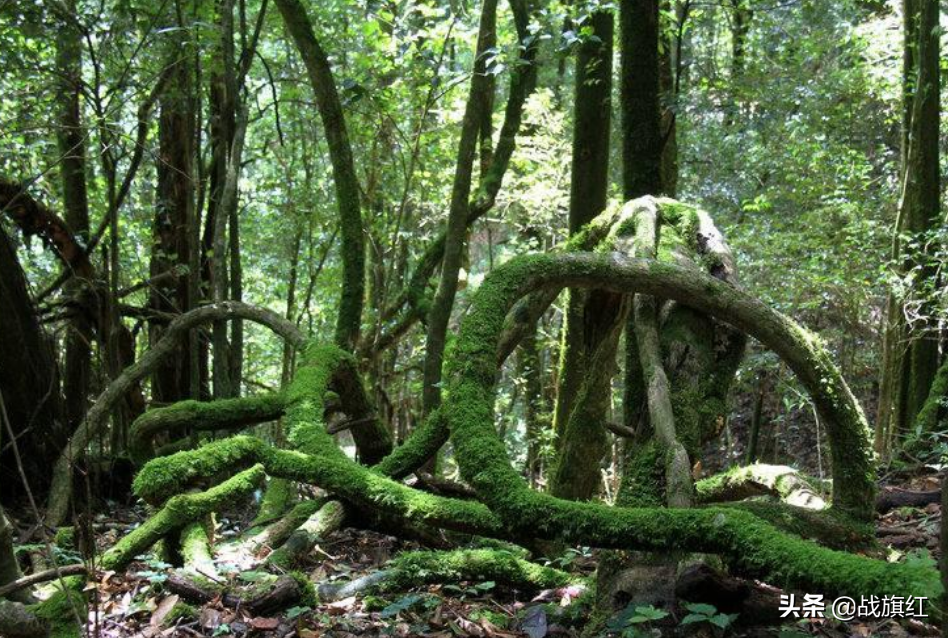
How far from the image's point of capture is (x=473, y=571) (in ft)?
12.3

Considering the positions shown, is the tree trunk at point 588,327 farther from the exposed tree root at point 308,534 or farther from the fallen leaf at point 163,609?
the fallen leaf at point 163,609

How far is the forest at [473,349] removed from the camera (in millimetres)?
2947

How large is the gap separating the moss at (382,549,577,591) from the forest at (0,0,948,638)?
1 cm

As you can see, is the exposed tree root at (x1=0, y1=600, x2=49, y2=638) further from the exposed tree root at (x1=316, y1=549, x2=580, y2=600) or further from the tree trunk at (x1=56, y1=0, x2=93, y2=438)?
the tree trunk at (x1=56, y1=0, x2=93, y2=438)

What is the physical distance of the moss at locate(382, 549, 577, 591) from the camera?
144 inches

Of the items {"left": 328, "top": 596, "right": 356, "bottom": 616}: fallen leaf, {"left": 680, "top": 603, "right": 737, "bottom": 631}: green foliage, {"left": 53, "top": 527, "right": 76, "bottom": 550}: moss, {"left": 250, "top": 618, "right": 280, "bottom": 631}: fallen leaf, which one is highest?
{"left": 680, "top": 603, "right": 737, "bottom": 631}: green foliage

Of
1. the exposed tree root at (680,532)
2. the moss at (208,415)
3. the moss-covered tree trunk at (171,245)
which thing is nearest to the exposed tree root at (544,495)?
the exposed tree root at (680,532)

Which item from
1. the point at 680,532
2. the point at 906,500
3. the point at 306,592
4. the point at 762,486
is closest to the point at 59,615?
the point at 306,592

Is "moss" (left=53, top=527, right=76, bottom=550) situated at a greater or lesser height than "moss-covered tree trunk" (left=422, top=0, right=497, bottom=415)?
lesser

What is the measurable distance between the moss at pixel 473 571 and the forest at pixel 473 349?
1 centimetres

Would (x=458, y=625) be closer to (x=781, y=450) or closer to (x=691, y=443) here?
(x=691, y=443)

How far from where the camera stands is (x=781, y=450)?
13.8 m

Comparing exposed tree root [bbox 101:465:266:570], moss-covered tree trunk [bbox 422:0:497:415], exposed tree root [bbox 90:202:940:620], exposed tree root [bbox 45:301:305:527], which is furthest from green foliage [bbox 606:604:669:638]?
moss-covered tree trunk [bbox 422:0:497:415]

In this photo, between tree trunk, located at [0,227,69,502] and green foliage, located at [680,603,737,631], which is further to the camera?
tree trunk, located at [0,227,69,502]
